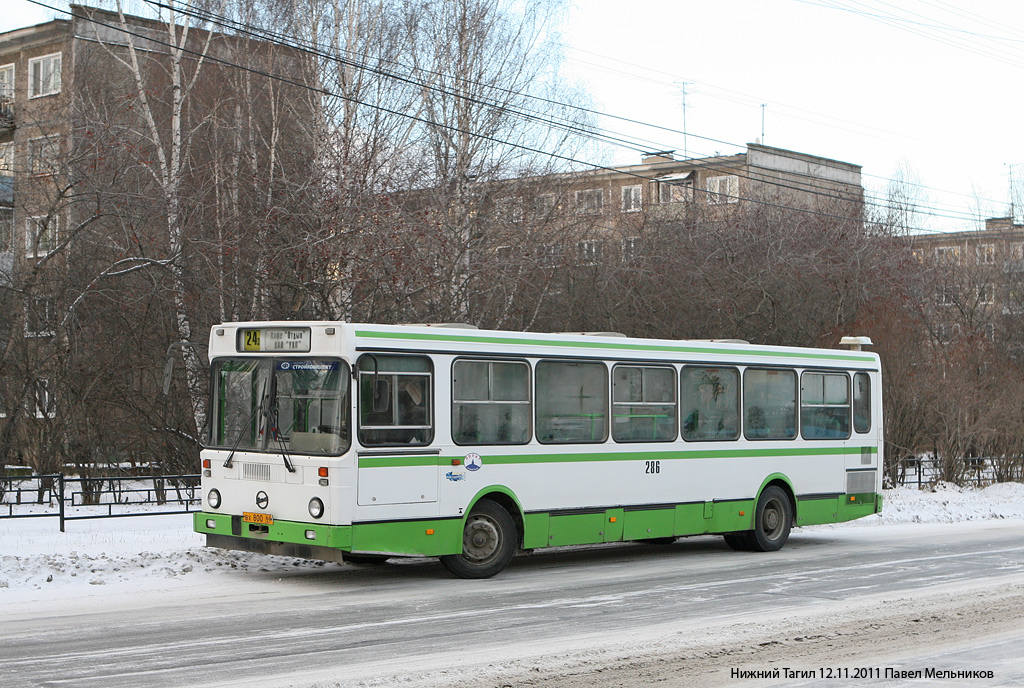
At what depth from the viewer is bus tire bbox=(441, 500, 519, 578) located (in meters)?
12.8

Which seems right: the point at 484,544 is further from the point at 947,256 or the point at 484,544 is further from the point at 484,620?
the point at 947,256

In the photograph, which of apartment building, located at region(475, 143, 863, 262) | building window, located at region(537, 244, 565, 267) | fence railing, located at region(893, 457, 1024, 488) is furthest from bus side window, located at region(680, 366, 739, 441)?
fence railing, located at region(893, 457, 1024, 488)

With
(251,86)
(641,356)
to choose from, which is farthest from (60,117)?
(641,356)

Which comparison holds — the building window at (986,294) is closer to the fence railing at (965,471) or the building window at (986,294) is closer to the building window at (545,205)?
the fence railing at (965,471)

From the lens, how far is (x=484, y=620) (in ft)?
33.0

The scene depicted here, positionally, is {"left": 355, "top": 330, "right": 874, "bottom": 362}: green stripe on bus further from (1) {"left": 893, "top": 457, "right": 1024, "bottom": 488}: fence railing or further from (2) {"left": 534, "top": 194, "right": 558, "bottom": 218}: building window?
(1) {"left": 893, "top": 457, "right": 1024, "bottom": 488}: fence railing

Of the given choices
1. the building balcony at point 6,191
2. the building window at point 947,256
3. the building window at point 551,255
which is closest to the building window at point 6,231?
the building balcony at point 6,191

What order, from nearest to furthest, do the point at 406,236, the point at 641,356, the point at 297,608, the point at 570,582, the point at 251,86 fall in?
1. the point at 297,608
2. the point at 570,582
3. the point at 641,356
4. the point at 406,236
5. the point at 251,86

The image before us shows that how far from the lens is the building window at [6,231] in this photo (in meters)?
23.3

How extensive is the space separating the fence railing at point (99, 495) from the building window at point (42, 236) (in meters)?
4.55

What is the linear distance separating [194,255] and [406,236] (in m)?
4.22

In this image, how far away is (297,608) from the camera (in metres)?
10.7

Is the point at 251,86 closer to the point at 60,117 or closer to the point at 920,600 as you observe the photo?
the point at 60,117

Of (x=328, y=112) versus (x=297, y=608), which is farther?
(x=328, y=112)
